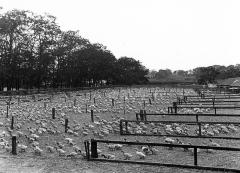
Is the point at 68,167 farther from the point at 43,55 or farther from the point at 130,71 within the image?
the point at 130,71

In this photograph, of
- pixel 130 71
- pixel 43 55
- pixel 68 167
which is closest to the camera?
pixel 68 167

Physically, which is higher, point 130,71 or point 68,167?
point 130,71

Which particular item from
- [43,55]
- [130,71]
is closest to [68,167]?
[43,55]

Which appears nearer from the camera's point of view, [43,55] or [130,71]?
[43,55]

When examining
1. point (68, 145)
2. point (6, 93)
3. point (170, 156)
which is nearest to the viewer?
point (170, 156)

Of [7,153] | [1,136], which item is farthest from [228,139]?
[1,136]

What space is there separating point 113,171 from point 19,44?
43179 mm

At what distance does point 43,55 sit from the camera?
5150 centimetres

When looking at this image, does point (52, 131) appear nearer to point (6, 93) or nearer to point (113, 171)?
point (113, 171)

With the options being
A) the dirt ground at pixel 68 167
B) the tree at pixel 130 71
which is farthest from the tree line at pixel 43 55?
the dirt ground at pixel 68 167

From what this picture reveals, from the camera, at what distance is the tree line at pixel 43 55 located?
46.5 meters

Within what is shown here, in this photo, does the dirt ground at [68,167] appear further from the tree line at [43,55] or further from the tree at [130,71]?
the tree at [130,71]

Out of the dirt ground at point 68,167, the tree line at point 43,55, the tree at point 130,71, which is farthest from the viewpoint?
the tree at point 130,71

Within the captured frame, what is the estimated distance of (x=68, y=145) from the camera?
39.2ft
